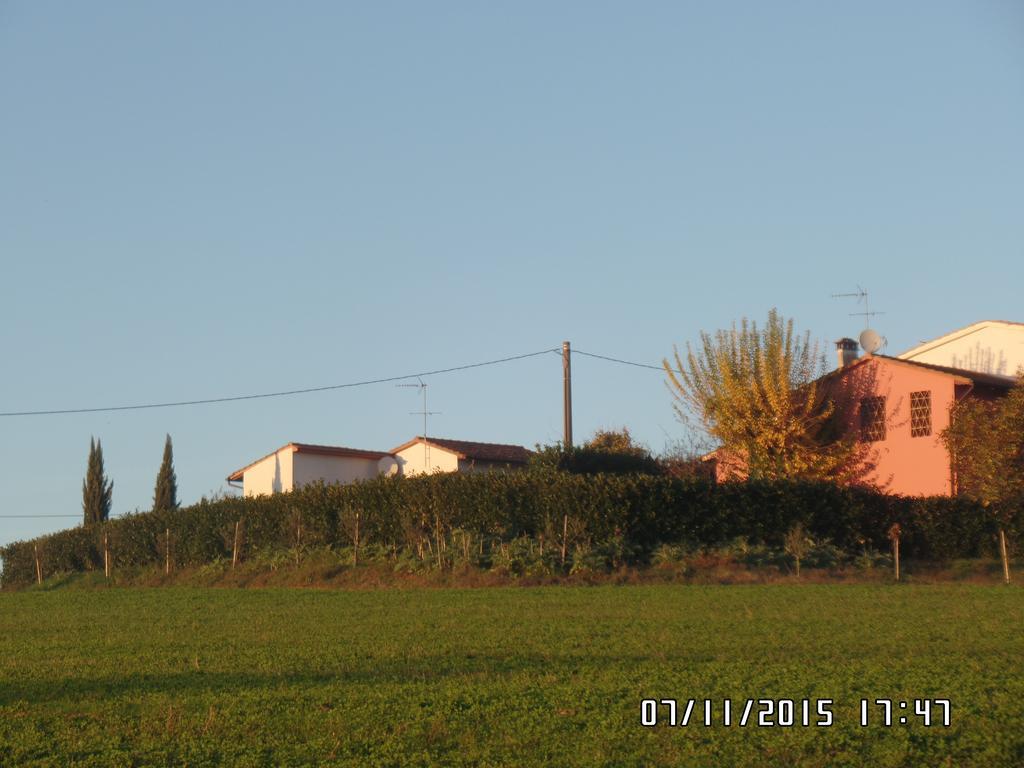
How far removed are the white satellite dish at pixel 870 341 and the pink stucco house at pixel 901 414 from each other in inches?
155

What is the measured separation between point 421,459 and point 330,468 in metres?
4.62

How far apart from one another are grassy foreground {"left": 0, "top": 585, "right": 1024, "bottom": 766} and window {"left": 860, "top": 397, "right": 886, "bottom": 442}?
→ 17368 millimetres

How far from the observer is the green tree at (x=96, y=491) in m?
65.4

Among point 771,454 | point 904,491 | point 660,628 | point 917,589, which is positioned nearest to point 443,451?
point 771,454

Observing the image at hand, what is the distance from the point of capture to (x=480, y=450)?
57688 millimetres

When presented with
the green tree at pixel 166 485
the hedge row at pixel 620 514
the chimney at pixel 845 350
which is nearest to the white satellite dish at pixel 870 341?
the chimney at pixel 845 350

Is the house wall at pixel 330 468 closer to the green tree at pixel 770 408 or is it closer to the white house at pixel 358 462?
the white house at pixel 358 462

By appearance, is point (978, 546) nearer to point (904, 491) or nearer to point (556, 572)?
point (904, 491)

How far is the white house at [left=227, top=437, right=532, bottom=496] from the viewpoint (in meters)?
55.5

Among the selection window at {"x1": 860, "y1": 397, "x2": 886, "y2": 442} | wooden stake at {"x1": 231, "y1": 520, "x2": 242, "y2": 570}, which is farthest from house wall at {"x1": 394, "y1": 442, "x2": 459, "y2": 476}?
window at {"x1": 860, "y1": 397, "x2": 886, "y2": 442}

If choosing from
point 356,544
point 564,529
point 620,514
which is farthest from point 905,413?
point 356,544

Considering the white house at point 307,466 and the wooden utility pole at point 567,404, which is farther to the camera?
the white house at point 307,466

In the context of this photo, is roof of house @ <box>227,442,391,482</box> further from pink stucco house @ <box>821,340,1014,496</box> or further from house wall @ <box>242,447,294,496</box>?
pink stucco house @ <box>821,340,1014,496</box>

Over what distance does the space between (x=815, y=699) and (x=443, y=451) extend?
4464 centimetres
